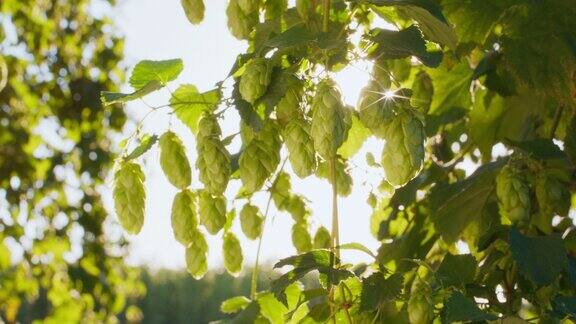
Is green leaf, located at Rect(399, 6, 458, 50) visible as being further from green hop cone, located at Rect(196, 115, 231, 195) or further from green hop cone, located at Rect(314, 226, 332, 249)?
green hop cone, located at Rect(314, 226, 332, 249)

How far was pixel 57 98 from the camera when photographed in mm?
6344

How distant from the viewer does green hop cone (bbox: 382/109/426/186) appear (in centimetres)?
94

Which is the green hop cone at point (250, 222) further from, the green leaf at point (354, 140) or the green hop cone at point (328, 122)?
the green hop cone at point (328, 122)

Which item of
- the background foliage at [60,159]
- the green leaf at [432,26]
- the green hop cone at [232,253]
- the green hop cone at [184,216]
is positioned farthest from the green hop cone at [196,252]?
the background foliage at [60,159]

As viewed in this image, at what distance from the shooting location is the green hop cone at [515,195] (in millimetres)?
1247

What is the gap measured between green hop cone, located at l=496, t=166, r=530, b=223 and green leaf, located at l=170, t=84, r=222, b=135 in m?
0.38

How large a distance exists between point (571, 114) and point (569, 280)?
28 cm

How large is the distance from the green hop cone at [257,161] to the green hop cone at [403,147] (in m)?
0.13

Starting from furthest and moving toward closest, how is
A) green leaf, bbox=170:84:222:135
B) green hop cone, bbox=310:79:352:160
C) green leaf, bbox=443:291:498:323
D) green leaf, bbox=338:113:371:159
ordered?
green leaf, bbox=338:113:371:159, green leaf, bbox=170:84:222:135, green leaf, bbox=443:291:498:323, green hop cone, bbox=310:79:352:160

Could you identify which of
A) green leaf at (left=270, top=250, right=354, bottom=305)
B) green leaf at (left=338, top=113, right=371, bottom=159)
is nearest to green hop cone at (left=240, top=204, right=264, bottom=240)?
green leaf at (left=338, top=113, right=371, bottom=159)

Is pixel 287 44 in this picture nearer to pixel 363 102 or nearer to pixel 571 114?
pixel 363 102

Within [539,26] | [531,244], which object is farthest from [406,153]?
[539,26]

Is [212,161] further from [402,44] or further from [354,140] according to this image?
[354,140]

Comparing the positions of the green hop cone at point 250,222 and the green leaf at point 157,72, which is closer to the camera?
the green leaf at point 157,72
